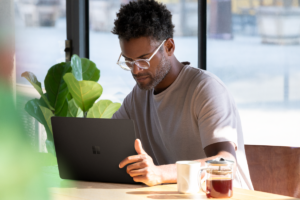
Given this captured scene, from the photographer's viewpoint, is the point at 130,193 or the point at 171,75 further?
the point at 171,75

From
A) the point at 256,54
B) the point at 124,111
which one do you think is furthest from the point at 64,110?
the point at 256,54

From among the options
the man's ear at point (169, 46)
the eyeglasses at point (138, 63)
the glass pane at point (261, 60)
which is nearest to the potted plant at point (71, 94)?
the eyeglasses at point (138, 63)

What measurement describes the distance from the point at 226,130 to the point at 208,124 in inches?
3.1

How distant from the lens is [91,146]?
46.7 inches

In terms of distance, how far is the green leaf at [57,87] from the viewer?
82.6 inches

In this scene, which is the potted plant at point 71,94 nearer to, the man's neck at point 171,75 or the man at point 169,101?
the man at point 169,101

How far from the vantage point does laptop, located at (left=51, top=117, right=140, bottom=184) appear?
45.0 inches

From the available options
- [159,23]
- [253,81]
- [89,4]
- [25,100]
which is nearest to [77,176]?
[159,23]

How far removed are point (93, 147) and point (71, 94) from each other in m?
0.89

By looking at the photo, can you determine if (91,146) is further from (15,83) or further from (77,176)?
(15,83)

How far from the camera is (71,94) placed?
2.01 m

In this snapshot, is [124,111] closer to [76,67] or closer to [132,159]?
[76,67]

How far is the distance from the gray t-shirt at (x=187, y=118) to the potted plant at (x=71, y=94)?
0.53ft

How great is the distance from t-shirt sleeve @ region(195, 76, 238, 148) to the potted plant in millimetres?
611
